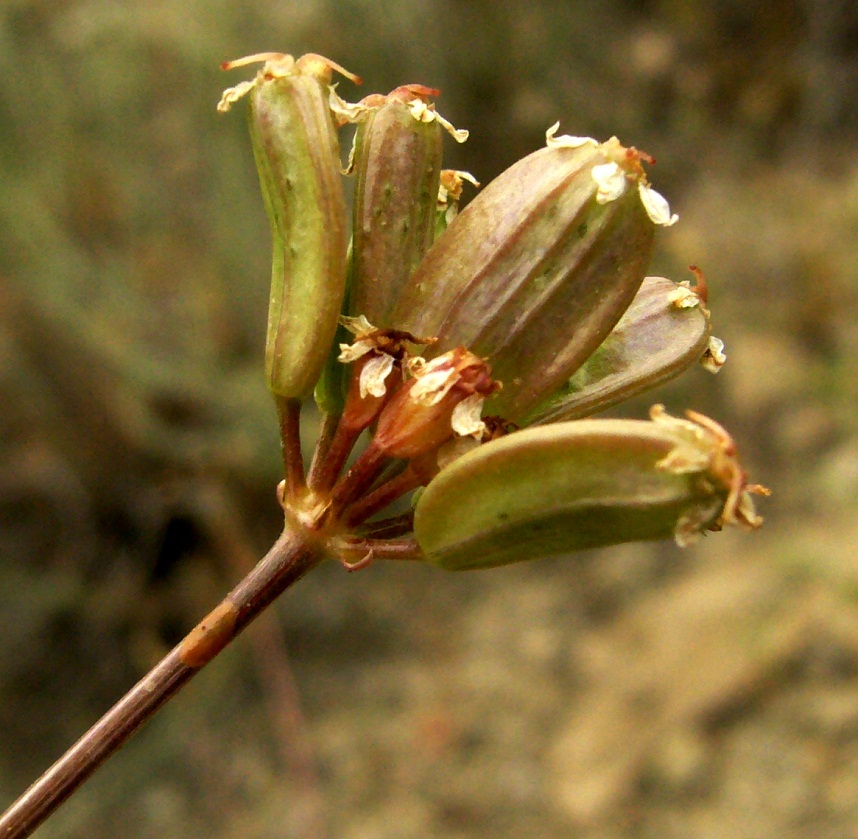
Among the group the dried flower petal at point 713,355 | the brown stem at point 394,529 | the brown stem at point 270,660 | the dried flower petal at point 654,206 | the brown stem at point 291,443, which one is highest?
the dried flower petal at point 654,206

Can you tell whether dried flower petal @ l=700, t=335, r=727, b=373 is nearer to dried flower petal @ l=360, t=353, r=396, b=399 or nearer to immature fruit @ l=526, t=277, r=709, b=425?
immature fruit @ l=526, t=277, r=709, b=425

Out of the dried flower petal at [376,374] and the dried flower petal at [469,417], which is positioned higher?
the dried flower petal at [376,374]

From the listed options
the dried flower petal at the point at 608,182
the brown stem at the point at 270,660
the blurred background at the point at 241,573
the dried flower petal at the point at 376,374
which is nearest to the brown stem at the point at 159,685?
the dried flower petal at the point at 376,374

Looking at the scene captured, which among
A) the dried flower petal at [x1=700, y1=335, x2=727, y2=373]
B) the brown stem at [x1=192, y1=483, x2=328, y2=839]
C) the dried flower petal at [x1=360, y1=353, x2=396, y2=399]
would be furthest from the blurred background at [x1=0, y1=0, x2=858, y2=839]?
the dried flower petal at [x1=360, y1=353, x2=396, y2=399]

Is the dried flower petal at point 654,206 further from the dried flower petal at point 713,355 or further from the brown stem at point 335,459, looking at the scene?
the brown stem at point 335,459

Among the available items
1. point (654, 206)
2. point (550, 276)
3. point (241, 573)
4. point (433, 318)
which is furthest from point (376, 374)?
point (241, 573)

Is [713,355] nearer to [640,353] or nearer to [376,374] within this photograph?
[640,353]
